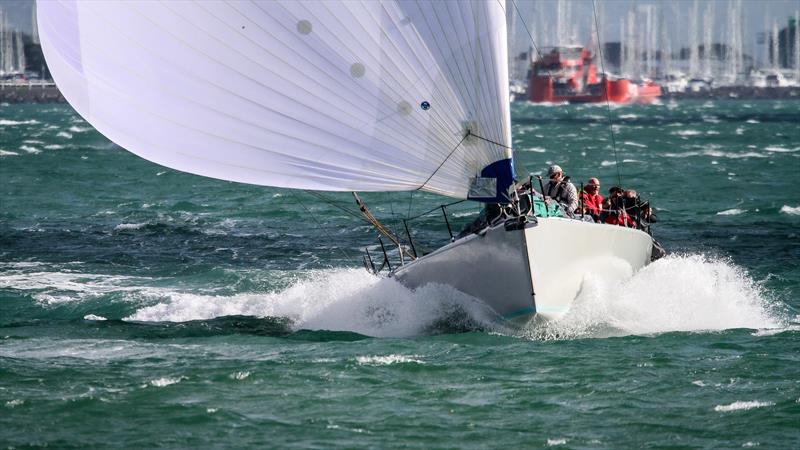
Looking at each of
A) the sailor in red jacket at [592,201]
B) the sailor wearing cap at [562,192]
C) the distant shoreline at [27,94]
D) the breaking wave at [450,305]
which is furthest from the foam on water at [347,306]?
the distant shoreline at [27,94]

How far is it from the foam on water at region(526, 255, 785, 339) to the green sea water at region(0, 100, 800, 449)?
4cm

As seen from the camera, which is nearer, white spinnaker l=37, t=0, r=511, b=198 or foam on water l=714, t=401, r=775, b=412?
foam on water l=714, t=401, r=775, b=412

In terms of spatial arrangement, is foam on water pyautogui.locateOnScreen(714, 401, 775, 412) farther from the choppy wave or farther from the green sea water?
the choppy wave

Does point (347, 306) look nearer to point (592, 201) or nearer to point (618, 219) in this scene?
point (592, 201)

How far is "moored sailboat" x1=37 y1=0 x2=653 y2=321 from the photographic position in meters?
19.5

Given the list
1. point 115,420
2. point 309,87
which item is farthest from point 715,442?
point 309,87

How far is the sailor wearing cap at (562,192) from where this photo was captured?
2056cm

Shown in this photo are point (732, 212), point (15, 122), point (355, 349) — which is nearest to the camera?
point (355, 349)

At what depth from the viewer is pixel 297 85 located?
64.5ft

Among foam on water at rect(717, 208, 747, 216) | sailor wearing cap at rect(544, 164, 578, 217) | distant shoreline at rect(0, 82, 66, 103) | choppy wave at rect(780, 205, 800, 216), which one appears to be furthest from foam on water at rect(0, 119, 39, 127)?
sailor wearing cap at rect(544, 164, 578, 217)

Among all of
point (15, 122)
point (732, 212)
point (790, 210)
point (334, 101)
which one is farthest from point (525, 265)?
point (15, 122)

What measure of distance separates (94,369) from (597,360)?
6.27 metres

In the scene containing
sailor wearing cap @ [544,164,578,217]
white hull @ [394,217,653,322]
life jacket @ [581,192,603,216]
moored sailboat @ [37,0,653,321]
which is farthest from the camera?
life jacket @ [581,192,603,216]

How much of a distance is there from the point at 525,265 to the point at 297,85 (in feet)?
12.8
